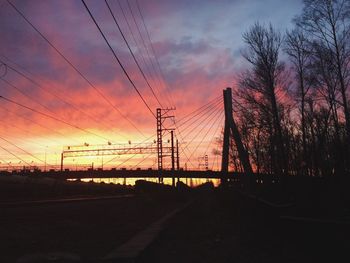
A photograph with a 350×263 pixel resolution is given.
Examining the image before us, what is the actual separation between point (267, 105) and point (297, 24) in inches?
469

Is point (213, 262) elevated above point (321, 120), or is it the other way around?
point (321, 120)

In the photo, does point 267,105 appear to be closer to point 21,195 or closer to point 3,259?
point 21,195

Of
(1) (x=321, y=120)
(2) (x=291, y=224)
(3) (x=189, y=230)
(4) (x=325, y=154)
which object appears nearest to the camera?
(2) (x=291, y=224)

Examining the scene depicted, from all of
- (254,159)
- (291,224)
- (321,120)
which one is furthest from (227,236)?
(254,159)

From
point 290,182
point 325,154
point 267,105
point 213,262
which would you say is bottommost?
point 213,262

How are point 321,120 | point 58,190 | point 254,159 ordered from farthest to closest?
point 254,159, point 58,190, point 321,120

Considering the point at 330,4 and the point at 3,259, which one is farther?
the point at 330,4

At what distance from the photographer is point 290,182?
4278 cm

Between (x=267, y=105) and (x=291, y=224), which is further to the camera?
(x=267, y=105)

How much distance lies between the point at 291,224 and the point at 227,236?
8.43 ft

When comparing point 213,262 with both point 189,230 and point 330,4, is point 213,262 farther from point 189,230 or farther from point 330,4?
point 330,4

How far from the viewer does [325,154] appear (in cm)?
6431

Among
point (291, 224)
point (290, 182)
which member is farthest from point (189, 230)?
point (290, 182)

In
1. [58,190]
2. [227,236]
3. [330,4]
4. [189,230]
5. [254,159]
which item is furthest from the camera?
[254,159]
